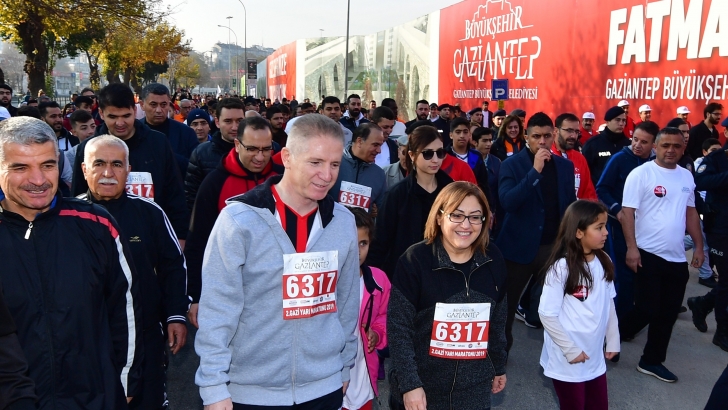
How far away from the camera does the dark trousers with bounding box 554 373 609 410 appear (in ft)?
11.7

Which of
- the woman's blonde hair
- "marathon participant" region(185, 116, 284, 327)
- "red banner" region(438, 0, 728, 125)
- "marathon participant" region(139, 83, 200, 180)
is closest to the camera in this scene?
the woman's blonde hair

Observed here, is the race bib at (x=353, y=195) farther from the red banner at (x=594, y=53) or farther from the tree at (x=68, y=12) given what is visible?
the tree at (x=68, y=12)

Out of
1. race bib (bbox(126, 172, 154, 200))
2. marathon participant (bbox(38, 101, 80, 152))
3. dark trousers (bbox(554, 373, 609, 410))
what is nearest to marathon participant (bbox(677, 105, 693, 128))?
dark trousers (bbox(554, 373, 609, 410))

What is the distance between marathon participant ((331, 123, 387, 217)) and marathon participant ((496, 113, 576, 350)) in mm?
1077

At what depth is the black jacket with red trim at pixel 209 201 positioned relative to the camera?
387 centimetres

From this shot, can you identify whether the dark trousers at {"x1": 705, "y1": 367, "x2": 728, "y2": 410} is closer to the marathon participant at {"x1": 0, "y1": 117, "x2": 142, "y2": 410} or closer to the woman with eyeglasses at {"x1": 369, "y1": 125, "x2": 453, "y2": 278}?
the woman with eyeglasses at {"x1": 369, "y1": 125, "x2": 453, "y2": 278}

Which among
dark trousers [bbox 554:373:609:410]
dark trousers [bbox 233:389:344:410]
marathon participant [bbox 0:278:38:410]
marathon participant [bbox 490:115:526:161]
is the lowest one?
dark trousers [bbox 554:373:609:410]

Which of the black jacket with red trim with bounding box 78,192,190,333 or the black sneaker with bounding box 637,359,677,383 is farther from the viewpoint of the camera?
the black sneaker with bounding box 637,359,677,383

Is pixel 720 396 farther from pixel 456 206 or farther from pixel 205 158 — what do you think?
pixel 205 158

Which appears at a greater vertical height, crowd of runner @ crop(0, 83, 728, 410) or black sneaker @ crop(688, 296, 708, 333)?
crowd of runner @ crop(0, 83, 728, 410)

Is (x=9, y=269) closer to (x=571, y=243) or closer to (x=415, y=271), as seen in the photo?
(x=415, y=271)

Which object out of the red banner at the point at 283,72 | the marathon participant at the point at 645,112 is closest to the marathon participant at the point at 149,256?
the marathon participant at the point at 645,112

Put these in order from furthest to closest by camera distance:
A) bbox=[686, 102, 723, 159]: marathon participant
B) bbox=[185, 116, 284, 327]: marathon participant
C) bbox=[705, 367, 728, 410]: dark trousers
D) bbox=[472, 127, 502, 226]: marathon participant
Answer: bbox=[686, 102, 723, 159]: marathon participant
bbox=[472, 127, 502, 226]: marathon participant
bbox=[185, 116, 284, 327]: marathon participant
bbox=[705, 367, 728, 410]: dark trousers

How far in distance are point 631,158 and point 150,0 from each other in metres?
18.8
